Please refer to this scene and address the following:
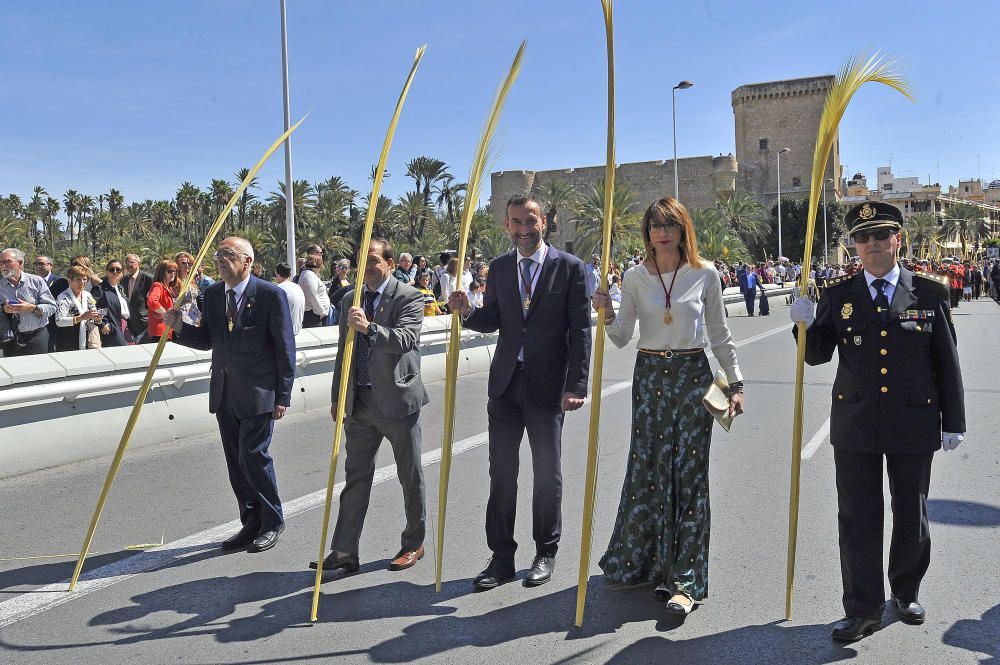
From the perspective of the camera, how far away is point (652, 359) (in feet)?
14.3

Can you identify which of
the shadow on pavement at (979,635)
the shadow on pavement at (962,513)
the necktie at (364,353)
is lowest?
the shadow on pavement at (979,635)

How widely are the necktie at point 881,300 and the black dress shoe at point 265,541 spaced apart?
3.50 m

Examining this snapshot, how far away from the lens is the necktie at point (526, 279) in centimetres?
469

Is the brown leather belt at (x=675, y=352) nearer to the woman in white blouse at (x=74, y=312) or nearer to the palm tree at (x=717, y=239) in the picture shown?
the woman in white blouse at (x=74, y=312)

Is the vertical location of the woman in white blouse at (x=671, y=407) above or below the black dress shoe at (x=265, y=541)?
above

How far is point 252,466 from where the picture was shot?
5.31m

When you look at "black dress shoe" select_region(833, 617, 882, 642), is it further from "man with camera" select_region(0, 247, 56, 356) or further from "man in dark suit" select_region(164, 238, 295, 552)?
"man with camera" select_region(0, 247, 56, 356)

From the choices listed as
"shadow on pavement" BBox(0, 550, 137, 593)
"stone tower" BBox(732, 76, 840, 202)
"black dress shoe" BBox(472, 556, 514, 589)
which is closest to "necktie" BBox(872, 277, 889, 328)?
"black dress shoe" BBox(472, 556, 514, 589)

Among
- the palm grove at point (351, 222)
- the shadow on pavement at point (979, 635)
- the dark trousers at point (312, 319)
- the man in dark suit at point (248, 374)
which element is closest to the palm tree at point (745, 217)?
the palm grove at point (351, 222)

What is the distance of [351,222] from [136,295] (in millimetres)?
46895

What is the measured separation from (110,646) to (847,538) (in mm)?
Result: 3216

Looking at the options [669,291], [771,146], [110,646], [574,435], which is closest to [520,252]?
[669,291]

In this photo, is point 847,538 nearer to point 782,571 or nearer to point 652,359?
point 782,571

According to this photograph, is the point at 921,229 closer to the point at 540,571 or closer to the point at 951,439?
the point at 951,439
